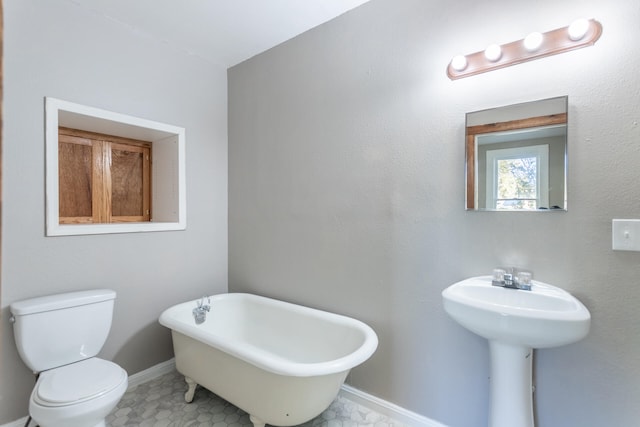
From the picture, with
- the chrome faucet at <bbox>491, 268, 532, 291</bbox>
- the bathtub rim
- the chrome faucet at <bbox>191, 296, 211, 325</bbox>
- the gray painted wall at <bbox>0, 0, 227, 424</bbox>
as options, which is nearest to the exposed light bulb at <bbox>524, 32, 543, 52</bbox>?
the chrome faucet at <bbox>491, 268, 532, 291</bbox>

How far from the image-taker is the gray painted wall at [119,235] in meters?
1.89

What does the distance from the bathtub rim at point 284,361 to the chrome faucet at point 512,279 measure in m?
0.69

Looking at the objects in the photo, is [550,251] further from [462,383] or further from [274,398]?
[274,398]

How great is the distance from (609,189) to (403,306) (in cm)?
114

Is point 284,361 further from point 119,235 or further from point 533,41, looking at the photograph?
point 533,41

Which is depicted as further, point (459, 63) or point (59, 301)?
point (59, 301)

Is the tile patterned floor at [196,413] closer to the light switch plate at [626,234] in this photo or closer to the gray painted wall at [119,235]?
the gray painted wall at [119,235]

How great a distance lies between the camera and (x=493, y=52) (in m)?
1.63

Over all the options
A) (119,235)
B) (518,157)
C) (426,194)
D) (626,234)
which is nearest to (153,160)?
(119,235)

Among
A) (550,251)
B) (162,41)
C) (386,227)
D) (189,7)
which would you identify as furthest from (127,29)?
(550,251)

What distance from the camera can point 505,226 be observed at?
1.67 metres

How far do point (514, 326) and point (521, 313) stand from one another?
62 mm

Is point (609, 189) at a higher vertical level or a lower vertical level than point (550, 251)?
higher

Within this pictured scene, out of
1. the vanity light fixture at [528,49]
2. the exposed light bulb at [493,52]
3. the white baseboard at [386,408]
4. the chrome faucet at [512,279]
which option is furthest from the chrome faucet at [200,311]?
the exposed light bulb at [493,52]
